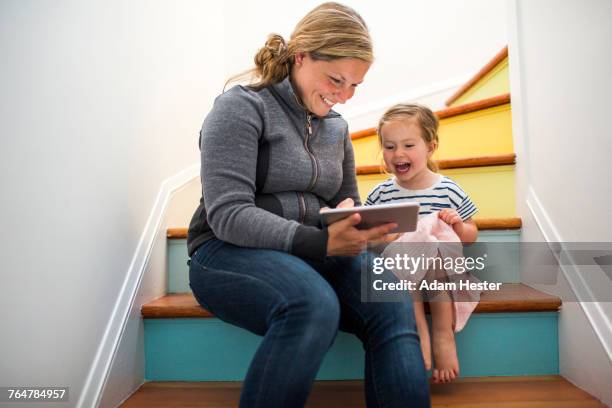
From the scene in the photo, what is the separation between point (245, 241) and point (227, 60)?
6.74 ft

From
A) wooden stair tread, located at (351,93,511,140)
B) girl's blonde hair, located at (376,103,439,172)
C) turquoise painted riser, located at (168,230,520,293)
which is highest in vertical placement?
wooden stair tread, located at (351,93,511,140)

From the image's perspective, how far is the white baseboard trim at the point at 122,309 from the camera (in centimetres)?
93

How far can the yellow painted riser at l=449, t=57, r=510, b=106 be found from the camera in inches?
85.8

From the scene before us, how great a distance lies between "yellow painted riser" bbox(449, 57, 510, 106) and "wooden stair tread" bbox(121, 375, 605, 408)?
61.2 inches

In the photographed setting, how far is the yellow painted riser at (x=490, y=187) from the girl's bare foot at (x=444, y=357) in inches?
24.0

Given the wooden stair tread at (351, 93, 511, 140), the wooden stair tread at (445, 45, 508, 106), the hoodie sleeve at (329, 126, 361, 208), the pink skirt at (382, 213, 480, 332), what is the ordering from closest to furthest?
the pink skirt at (382, 213, 480, 332) < the hoodie sleeve at (329, 126, 361, 208) < the wooden stair tread at (351, 93, 511, 140) < the wooden stair tread at (445, 45, 508, 106)

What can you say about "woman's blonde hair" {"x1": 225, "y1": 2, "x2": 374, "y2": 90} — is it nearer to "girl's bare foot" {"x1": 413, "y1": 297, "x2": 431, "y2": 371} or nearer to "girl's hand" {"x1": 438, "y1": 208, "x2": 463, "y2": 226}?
"girl's hand" {"x1": 438, "y1": 208, "x2": 463, "y2": 226}

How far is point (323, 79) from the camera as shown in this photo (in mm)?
989

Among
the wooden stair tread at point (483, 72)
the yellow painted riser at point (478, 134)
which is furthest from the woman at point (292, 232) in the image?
the wooden stair tread at point (483, 72)

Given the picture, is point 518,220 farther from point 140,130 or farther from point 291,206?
point 140,130

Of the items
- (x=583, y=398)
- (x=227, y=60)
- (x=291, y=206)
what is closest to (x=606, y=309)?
(x=583, y=398)

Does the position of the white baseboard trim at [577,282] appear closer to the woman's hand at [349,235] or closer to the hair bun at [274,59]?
the woman's hand at [349,235]

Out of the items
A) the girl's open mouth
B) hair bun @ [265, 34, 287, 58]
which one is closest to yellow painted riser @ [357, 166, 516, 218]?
the girl's open mouth

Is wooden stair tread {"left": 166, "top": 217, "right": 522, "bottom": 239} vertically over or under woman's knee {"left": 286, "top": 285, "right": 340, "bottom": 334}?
over
